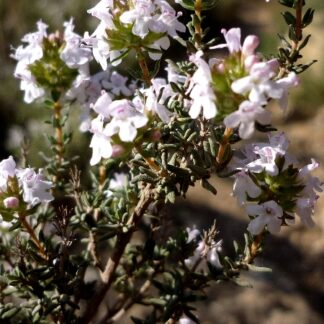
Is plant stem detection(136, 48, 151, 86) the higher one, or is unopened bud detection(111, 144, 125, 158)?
plant stem detection(136, 48, 151, 86)

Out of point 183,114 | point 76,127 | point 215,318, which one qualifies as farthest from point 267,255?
point 183,114

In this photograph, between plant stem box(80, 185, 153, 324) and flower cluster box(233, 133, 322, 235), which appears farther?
plant stem box(80, 185, 153, 324)

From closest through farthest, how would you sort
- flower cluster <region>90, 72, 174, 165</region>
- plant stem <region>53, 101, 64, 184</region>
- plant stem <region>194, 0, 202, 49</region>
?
1. flower cluster <region>90, 72, 174, 165</region>
2. plant stem <region>194, 0, 202, 49</region>
3. plant stem <region>53, 101, 64, 184</region>

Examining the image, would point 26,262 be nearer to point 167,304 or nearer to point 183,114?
point 167,304

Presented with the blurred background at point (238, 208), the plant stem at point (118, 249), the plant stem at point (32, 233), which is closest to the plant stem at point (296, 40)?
the plant stem at point (118, 249)

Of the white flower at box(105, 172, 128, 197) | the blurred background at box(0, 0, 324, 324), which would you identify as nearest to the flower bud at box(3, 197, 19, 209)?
the white flower at box(105, 172, 128, 197)

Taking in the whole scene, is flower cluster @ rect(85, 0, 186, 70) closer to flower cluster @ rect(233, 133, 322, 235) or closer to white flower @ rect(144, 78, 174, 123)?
white flower @ rect(144, 78, 174, 123)

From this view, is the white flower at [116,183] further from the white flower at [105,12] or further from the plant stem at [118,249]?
the white flower at [105,12]
